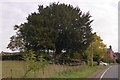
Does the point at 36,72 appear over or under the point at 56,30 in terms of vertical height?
under

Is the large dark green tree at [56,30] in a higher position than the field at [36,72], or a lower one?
higher

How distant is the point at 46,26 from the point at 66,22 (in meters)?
3.57

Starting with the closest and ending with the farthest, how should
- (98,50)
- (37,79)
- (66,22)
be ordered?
(37,79)
(66,22)
(98,50)

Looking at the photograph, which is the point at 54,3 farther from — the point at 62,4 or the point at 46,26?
the point at 46,26

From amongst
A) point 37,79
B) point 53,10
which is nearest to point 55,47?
point 53,10

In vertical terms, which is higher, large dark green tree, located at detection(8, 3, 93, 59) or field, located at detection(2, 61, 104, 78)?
large dark green tree, located at detection(8, 3, 93, 59)

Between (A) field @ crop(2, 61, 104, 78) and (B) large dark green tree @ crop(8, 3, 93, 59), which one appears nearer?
(A) field @ crop(2, 61, 104, 78)

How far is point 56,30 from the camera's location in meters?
61.2

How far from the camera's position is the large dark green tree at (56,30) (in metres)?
60.5

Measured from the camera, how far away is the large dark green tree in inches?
2381

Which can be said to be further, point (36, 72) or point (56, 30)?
point (56, 30)

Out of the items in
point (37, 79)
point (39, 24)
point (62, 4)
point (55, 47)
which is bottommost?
point (37, 79)

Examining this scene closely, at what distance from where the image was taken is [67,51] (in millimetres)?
65625

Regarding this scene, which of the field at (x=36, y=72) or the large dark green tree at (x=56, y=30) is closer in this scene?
the field at (x=36, y=72)
